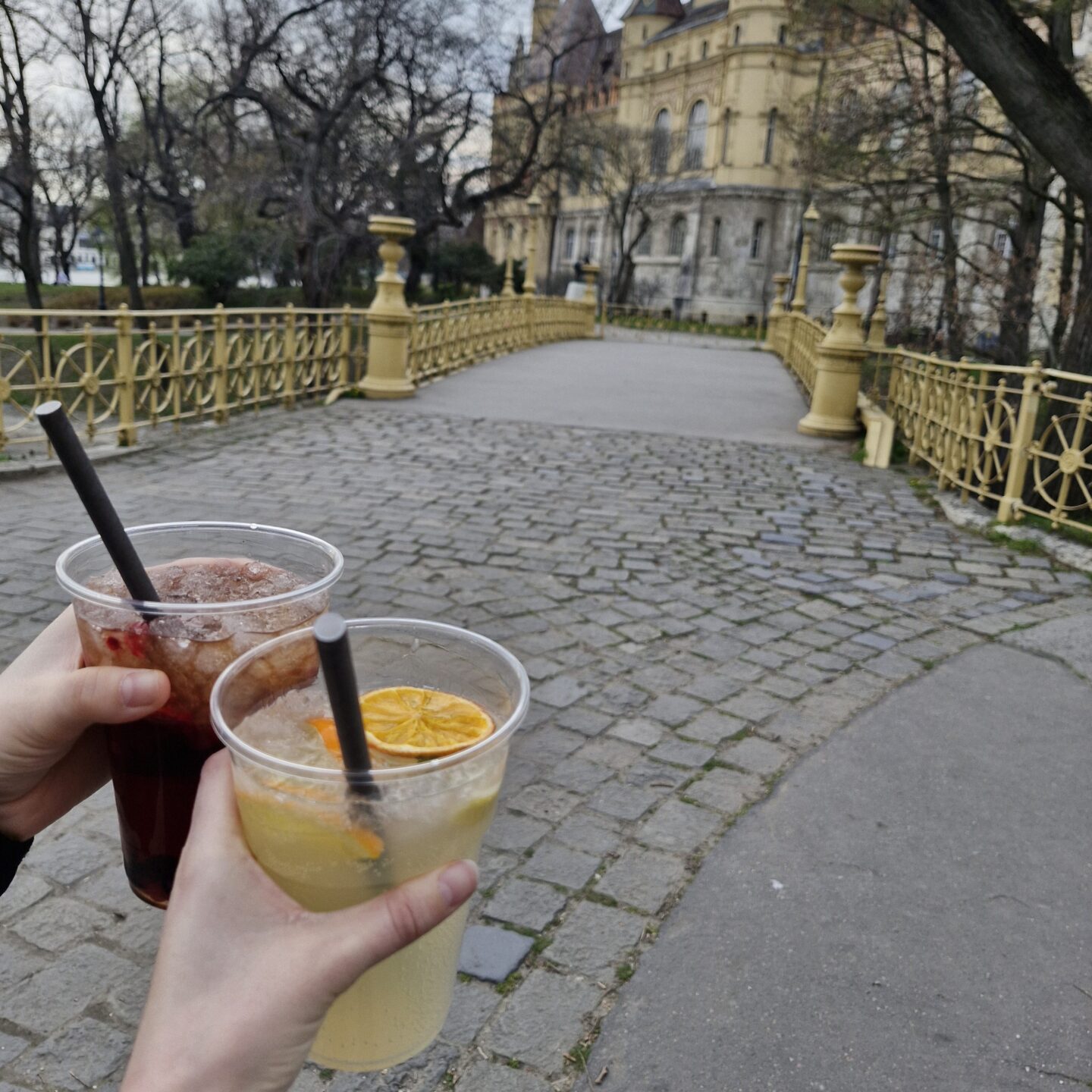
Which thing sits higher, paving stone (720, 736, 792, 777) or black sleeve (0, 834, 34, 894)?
black sleeve (0, 834, 34, 894)

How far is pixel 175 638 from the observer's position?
1033mm

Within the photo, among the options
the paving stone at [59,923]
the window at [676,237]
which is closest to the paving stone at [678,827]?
the paving stone at [59,923]

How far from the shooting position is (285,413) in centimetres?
1124

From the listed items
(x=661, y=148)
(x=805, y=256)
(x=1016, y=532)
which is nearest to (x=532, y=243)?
(x=805, y=256)

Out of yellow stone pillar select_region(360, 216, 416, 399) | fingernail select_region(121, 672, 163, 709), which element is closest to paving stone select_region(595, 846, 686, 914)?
fingernail select_region(121, 672, 163, 709)

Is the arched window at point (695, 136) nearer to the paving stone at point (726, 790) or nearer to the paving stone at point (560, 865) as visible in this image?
the paving stone at point (726, 790)

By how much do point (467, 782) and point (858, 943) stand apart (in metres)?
1.96

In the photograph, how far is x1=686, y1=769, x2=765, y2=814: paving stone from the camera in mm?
3197

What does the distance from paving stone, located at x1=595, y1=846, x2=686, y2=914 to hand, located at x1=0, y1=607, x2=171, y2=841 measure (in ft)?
5.58

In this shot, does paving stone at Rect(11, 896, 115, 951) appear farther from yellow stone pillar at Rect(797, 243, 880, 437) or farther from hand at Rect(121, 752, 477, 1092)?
yellow stone pillar at Rect(797, 243, 880, 437)

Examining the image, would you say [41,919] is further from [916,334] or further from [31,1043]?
[916,334]

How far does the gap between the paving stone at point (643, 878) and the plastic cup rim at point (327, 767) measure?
1.76 meters

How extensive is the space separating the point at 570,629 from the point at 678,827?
1801mm

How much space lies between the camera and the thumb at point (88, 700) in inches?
40.0
